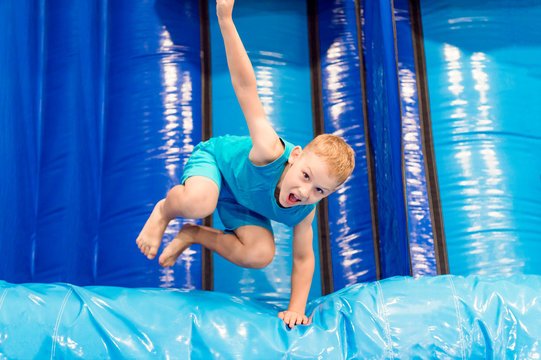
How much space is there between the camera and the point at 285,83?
5.87 ft

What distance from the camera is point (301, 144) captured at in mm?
1704

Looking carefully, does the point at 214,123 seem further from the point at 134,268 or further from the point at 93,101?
the point at 134,268

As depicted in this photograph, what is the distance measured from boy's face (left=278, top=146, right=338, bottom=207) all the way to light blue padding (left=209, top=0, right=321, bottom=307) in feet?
1.41

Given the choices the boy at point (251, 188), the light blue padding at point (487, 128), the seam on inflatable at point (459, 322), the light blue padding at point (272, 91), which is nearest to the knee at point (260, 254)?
the boy at point (251, 188)

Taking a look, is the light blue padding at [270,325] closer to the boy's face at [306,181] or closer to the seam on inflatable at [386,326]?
the seam on inflatable at [386,326]

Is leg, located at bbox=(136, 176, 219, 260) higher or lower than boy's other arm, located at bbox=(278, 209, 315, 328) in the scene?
higher

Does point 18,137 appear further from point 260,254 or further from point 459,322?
point 459,322

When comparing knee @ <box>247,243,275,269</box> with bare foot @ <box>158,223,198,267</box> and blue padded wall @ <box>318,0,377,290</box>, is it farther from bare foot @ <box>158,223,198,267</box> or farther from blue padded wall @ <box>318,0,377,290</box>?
blue padded wall @ <box>318,0,377,290</box>

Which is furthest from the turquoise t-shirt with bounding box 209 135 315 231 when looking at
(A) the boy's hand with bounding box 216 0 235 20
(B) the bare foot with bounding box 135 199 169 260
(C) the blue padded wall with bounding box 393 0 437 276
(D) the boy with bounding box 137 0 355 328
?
(C) the blue padded wall with bounding box 393 0 437 276

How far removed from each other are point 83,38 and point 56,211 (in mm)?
505

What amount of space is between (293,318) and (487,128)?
87cm

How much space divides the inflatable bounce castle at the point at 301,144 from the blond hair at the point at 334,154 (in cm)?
22

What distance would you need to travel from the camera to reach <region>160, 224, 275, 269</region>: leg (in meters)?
1.29

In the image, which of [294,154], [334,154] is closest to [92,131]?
[294,154]
